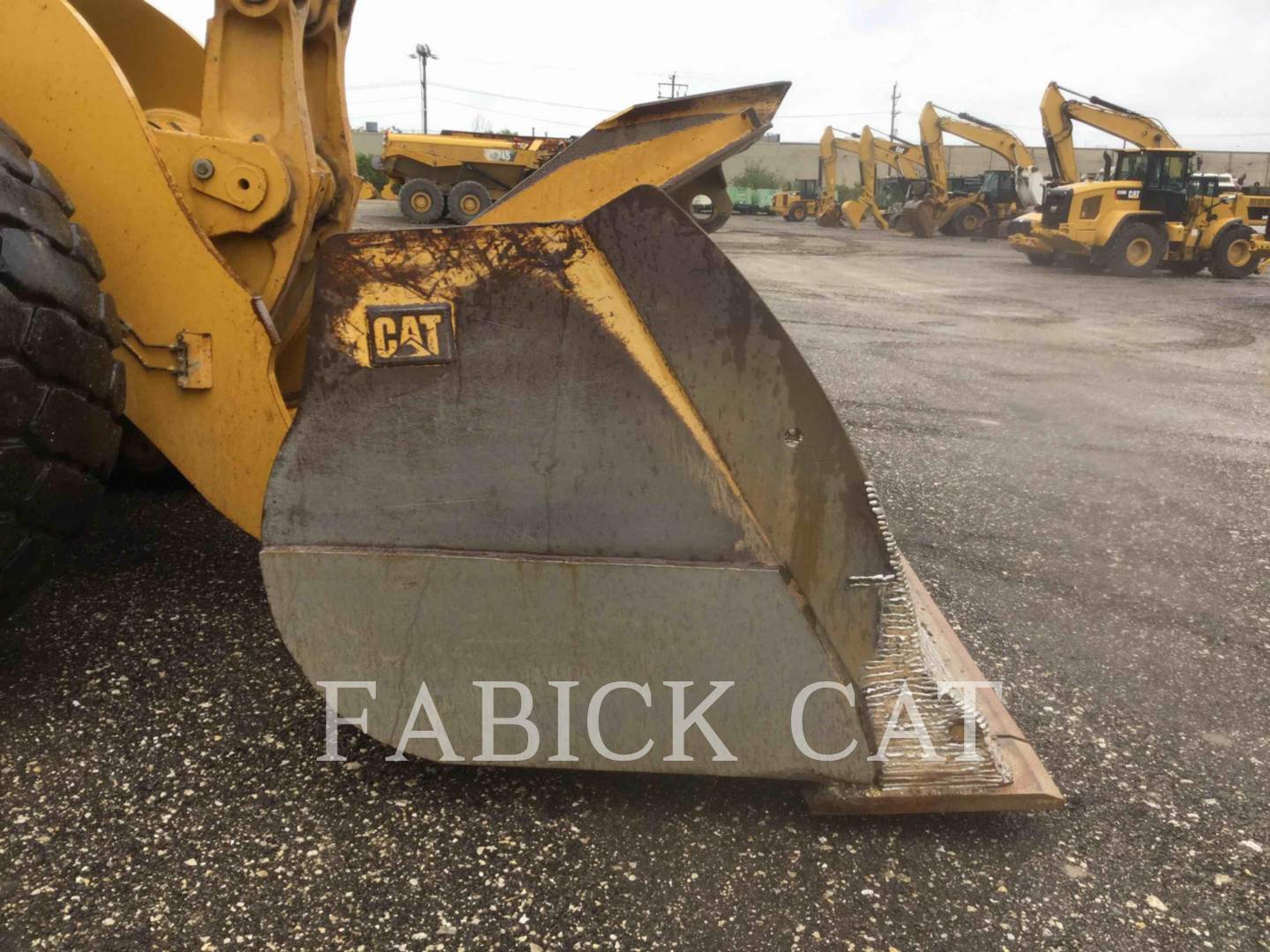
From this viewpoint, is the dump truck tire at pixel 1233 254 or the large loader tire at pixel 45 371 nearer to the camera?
the large loader tire at pixel 45 371

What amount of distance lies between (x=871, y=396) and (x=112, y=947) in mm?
5106

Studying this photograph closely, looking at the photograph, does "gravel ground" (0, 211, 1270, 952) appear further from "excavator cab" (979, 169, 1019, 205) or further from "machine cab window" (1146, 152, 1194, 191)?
"excavator cab" (979, 169, 1019, 205)

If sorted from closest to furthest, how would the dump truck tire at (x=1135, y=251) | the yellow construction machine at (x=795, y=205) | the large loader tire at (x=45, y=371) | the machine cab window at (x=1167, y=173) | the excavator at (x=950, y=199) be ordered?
the large loader tire at (x=45, y=371), the machine cab window at (x=1167, y=173), the dump truck tire at (x=1135, y=251), the excavator at (x=950, y=199), the yellow construction machine at (x=795, y=205)

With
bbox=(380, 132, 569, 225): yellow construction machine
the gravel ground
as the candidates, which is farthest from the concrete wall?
the gravel ground

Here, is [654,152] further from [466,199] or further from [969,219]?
[969,219]

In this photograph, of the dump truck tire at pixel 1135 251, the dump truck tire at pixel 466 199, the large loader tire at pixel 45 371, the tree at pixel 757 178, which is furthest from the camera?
the tree at pixel 757 178

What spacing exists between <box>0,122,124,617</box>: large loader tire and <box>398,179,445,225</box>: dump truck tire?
20321mm

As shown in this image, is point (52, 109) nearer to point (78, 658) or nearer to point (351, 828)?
point (78, 658)

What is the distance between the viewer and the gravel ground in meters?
1.49

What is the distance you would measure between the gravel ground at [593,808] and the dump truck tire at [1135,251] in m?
15.0

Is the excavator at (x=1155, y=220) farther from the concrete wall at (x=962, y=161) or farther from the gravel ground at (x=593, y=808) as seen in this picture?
the concrete wall at (x=962, y=161)

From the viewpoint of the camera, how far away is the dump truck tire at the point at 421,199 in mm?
21078

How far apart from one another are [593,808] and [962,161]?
5829 cm

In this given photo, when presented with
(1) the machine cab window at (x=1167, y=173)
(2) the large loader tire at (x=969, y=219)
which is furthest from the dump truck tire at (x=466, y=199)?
(2) the large loader tire at (x=969, y=219)
